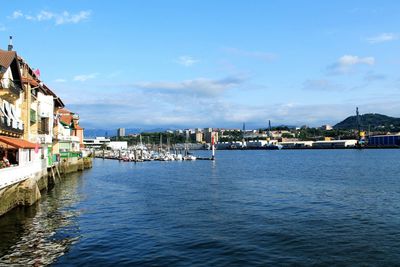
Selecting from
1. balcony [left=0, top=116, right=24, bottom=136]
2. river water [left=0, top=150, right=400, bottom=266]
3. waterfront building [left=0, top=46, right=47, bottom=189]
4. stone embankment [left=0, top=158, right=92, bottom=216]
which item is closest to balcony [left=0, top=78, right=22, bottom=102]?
waterfront building [left=0, top=46, right=47, bottom=189]

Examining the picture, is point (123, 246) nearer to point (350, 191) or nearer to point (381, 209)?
point (381, 209)

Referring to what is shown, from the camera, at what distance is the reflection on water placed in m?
22.4

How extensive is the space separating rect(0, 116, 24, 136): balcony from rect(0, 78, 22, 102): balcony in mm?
2792

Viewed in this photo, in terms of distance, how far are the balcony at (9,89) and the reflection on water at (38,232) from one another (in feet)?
36.8

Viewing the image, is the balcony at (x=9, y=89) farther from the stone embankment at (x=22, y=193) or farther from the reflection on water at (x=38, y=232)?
the reflection on water at (x=38, y=232)

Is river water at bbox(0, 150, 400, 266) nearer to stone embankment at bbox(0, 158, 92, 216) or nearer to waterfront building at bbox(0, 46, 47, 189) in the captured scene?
stone embankment at bbox(0, 158, 92, 216)

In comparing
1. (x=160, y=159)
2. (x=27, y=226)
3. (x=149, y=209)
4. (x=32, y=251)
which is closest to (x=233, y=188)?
(x=149, y=209)

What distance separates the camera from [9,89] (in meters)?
41.0

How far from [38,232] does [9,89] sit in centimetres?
1848

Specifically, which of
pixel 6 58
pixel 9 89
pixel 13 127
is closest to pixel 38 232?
pixel 13 127

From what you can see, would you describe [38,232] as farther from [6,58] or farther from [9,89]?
[6,58]

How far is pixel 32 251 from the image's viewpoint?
76.7 feet

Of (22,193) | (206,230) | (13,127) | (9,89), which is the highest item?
(9,89)

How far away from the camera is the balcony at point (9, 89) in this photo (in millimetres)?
40406
